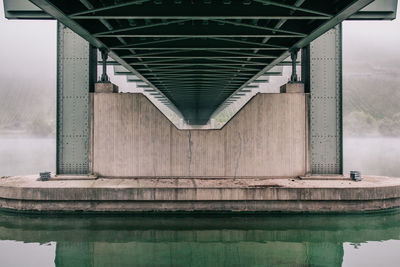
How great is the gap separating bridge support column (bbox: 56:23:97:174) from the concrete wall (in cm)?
61

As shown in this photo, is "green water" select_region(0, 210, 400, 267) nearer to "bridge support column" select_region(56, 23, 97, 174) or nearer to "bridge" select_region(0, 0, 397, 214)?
"bridge" select_region(0, 0, 397, 214)

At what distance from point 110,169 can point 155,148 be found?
7.19ft

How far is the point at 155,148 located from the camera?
15.6m

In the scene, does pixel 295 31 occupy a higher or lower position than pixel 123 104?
higher

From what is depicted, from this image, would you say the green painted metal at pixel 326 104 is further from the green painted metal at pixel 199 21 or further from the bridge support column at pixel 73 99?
the bridge support column at pixel 73 99

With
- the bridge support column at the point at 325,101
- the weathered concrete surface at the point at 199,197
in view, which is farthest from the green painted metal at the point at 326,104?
the weathered concrete surface at the point at 199,197

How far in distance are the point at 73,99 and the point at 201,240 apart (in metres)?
8.29

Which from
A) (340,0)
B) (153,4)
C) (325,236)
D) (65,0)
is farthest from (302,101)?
(65,0)

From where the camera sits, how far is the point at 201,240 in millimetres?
11859

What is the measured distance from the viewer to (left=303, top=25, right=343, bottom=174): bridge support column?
1532 centimetres

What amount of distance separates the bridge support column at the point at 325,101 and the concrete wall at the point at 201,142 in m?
0.48

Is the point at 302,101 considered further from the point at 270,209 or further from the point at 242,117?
the point at 270,209

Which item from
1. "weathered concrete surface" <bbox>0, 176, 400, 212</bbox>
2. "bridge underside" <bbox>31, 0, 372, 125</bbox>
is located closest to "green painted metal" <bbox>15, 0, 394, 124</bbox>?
"bridge underside" <bbox>31, 0, 372, 125</bbox>

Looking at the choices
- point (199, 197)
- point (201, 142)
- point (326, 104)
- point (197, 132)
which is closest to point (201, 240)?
point (199, 197)
